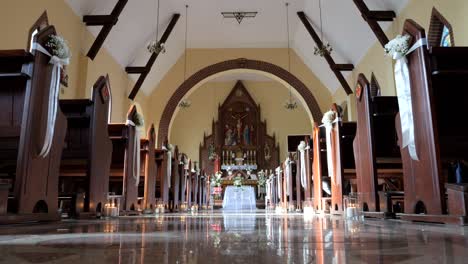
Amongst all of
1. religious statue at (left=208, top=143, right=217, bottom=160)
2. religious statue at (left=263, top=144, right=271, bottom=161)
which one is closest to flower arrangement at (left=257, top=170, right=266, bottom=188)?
religious statue at (left=263, top=144, right=271, bottom=161)

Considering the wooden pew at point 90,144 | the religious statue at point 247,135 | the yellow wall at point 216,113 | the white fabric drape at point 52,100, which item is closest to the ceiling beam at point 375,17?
the wooden pew at point 90,144

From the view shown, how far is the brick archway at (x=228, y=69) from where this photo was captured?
12.7 m

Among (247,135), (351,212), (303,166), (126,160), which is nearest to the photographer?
(351,212)

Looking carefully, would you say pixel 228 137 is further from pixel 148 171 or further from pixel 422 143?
pixel 422 143

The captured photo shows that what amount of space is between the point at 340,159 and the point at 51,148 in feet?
9.70

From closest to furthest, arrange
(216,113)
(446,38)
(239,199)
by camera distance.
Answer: (446,38), (239,199), (216,113)

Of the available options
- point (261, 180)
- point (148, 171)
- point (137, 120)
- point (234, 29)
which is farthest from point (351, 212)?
point (261, 180)

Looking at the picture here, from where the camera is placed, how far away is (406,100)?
2676 mm

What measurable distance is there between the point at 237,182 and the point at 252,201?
2.70 feet

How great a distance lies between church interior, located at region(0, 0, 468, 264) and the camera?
1.32 m

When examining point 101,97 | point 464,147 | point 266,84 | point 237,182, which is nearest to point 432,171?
point 464,147

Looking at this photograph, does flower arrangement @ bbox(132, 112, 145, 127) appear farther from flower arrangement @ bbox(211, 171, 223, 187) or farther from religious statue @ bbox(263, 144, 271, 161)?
religious statue @ bbox(263, 144, 271, 161)

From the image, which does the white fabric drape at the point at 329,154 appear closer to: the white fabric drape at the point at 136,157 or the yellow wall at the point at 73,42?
the white fabric drape at the point at 136,157

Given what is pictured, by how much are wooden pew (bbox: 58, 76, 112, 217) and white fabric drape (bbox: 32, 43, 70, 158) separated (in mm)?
764
